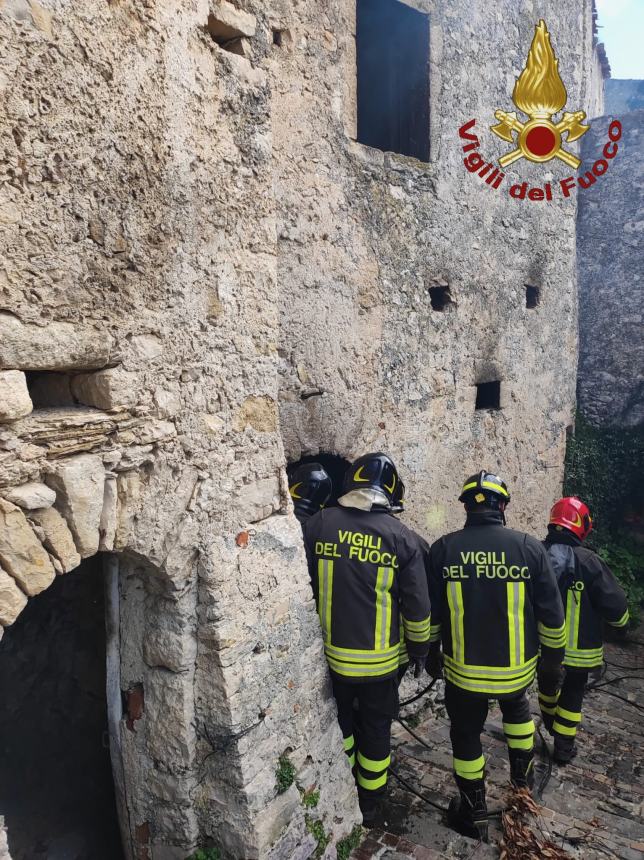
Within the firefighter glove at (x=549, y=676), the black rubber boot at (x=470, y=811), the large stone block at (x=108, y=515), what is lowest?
the black rubber boot at (x=470, y=811)

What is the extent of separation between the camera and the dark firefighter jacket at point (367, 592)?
3340mm

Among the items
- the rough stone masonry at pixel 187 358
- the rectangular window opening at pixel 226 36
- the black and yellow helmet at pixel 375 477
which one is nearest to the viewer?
the rough stone masonry at pixel 187 358

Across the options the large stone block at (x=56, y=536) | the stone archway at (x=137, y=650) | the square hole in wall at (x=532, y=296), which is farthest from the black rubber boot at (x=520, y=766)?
the square hole in wall at (x=532, y=296)

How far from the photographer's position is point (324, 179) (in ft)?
14.2

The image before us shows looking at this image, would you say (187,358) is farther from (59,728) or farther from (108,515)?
(59,728)

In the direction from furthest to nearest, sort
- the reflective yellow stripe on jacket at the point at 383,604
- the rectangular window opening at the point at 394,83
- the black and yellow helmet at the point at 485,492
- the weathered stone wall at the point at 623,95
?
the weathered stone wall at the point at 623,95
the rectangular window opening at the point at 394,83
the black and yellow helmet at the point at 485,492
the reflective yellow stripe on jacket at the point at 383,604

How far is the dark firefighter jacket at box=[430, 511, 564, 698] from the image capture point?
11.7ft

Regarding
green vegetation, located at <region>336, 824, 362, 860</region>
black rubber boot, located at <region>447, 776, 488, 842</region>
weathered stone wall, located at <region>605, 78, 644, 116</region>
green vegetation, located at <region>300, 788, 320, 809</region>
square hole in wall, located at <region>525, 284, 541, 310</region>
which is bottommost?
black rubber boot, located at <region>447, 776, 488, 842</region>

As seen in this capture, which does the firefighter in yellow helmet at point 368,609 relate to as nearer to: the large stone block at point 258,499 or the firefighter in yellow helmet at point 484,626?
the firefighter in yellow helmet at point 484,626

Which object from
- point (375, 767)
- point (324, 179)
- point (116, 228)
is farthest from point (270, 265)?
point (375, 767)

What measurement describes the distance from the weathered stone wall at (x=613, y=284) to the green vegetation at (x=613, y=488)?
0.75 ft

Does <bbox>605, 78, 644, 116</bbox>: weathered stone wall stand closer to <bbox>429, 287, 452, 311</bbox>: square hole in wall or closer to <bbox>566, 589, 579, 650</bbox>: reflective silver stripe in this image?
<bbox>429, 287, 452, 311</bbox>: square hole in wall

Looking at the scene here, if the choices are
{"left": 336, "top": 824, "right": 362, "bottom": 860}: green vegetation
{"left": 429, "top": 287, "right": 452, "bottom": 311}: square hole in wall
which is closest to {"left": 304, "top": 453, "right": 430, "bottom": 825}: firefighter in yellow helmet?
{"left": 336, "top": 824, "right": 362, "bottom": 860}: green vegetation

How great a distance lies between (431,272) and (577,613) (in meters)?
2.70
